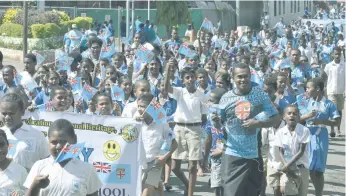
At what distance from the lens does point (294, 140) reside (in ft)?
30.1

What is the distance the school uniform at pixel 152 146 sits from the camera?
8.62 m

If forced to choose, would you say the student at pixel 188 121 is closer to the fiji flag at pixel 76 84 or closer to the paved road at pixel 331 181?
the paved road at pixel 331 181

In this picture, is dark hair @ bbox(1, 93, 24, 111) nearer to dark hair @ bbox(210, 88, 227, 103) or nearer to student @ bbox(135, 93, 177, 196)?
student @ bbox(135, 93, 177, 196)

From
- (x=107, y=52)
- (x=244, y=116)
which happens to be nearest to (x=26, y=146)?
(x=244, y=116)

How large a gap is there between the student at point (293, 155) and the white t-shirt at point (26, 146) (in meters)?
3.36

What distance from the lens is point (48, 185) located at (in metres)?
5.38

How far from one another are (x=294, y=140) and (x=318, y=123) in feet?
3.10

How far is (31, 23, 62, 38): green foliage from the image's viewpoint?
27.5 m

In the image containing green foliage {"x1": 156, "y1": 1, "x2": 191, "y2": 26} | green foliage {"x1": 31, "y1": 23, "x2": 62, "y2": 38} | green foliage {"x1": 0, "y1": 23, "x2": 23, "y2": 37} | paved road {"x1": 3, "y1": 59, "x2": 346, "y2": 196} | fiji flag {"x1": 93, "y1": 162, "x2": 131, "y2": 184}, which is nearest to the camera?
fiji flag {"x1": 93, "y1": 162, "x2": 131, "y2": 184}

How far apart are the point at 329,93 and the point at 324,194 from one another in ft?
19.8

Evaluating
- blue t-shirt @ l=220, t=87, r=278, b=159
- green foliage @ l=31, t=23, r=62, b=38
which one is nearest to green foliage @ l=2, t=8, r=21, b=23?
green foliage @ l=31, t=23, r=62, b=38

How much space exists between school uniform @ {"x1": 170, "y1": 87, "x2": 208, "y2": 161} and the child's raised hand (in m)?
5.25

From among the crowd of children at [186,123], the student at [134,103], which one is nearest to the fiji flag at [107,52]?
the crowd of children at [186,123]

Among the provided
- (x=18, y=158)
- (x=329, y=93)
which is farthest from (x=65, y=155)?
(x=329, y=93)
